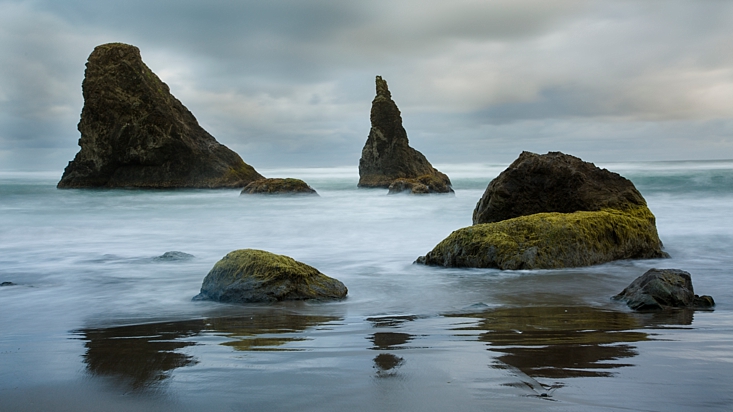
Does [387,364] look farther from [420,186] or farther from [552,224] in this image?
[420,186]

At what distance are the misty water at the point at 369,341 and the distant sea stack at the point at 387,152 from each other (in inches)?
1345

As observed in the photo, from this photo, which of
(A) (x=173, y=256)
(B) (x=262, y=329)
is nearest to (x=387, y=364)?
(B) (x=262, y=329)

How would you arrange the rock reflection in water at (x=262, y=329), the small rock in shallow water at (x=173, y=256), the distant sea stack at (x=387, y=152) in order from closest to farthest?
the rock reflection in water at (x=262, y=329)
the small rock in shallow water at (x=173, y=256)
the distant sea stack at (x=387, y=152)

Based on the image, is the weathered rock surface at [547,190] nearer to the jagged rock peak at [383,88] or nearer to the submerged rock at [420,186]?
the submerged rock at [420,186]

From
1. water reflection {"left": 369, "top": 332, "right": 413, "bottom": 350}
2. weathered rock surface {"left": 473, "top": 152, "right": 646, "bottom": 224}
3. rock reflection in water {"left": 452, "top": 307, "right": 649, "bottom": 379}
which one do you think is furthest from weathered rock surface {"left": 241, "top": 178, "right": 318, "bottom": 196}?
water reflection {"left": 369, "top": 332, "right": 413, "bottom": 350}

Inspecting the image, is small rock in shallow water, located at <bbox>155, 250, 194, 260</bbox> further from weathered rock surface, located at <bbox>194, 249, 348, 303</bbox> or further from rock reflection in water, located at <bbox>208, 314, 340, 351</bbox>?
rock reflection in water, located at <bbox>208, 314, 340, 351</bbox>

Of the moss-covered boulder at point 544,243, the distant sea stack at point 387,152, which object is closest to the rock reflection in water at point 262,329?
the moss-covered boulder at point 544,243

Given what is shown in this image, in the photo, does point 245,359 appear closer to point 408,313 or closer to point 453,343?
point 453,343

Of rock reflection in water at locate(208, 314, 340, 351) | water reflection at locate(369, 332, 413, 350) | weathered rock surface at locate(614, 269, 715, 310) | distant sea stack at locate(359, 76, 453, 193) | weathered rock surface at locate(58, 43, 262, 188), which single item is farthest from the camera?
distant sea stack at locate(359, 76, 453, 193)

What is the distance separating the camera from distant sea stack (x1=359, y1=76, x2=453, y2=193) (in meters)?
43.7

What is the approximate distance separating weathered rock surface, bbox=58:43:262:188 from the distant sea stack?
9.74 m

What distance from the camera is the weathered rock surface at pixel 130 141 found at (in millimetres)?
39594

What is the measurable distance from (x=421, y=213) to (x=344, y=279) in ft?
37.7

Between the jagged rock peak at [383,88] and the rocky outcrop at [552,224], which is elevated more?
the jagged rock peak at [383,88]
